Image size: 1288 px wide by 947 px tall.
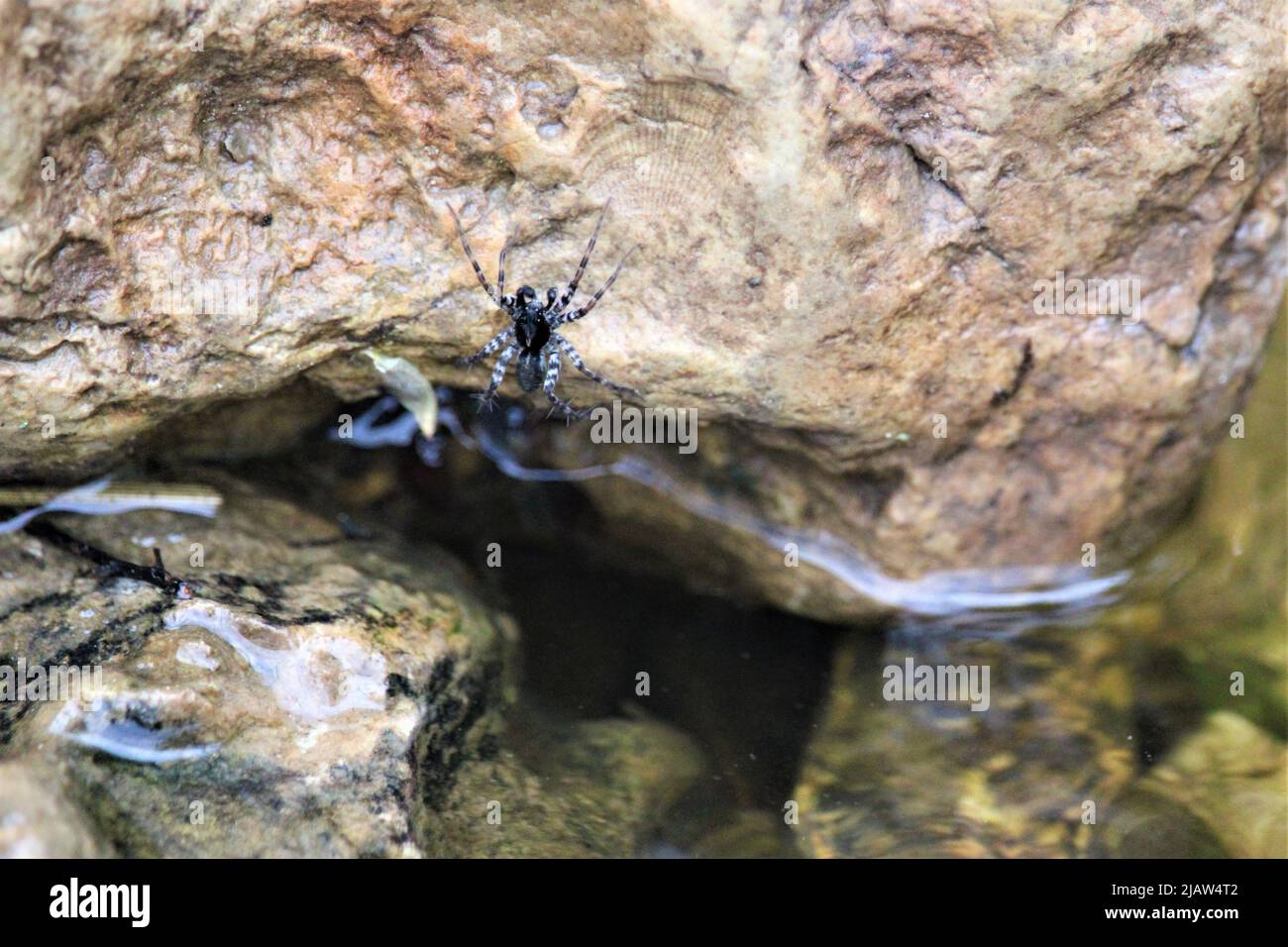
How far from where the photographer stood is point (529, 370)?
4387mm

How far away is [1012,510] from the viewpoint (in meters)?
4.66

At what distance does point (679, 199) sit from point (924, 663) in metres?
2.46

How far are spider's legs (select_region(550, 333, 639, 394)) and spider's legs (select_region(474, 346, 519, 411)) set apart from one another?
223 millimetres

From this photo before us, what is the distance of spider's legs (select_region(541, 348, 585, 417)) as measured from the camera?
4328mm
